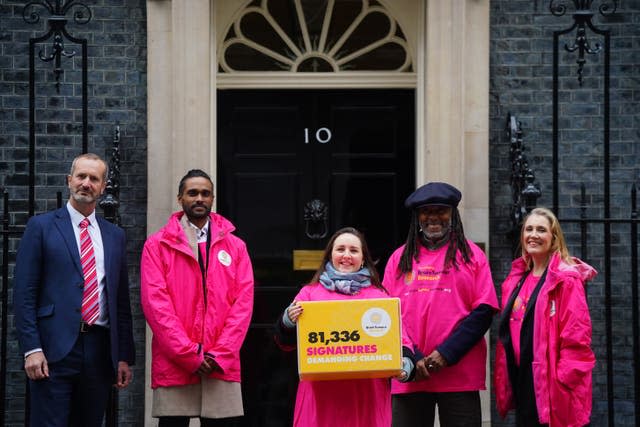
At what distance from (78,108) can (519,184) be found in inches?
123

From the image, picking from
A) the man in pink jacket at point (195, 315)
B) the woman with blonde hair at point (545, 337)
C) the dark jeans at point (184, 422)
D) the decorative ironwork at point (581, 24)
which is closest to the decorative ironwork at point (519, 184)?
the decorative ironwork at point (581, 24)

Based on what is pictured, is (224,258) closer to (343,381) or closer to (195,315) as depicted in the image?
(195,315)

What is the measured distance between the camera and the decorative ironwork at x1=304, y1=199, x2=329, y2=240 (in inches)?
327

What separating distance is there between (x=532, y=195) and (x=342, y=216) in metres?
1.65

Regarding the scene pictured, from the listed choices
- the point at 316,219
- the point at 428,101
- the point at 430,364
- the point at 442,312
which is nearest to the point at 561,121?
the point at 428,101

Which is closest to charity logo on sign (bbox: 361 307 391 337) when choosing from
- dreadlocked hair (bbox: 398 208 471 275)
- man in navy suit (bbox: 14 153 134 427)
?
dreadlocked hair (bbox: 398 208 471 275)

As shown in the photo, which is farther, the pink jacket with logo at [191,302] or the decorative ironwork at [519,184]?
the decorative ironwork at [519,184]

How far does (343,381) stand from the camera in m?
5.88

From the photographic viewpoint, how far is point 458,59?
26.3ft

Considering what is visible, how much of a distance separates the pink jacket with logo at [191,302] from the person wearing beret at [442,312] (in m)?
0.90

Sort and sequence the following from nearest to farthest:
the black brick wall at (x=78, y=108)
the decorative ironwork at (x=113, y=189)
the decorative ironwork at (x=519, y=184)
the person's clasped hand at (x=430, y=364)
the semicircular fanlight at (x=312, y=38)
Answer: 1. the person's clasped hand at (x=430, y=364)
2. the decorative ironwork at (x=113, y=189)
3. the decorative ironwork at (x=519, y=184)
4. the black brick wall at (x=78, y=108)
5. the semicircular fanlight at (x=312, y=38)

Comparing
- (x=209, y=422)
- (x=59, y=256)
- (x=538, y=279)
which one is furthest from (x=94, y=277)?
(x=538, y=279)

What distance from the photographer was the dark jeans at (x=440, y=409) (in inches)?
249

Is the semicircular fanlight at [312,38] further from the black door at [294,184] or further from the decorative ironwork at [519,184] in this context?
the decorative ironwork at [519,184]
